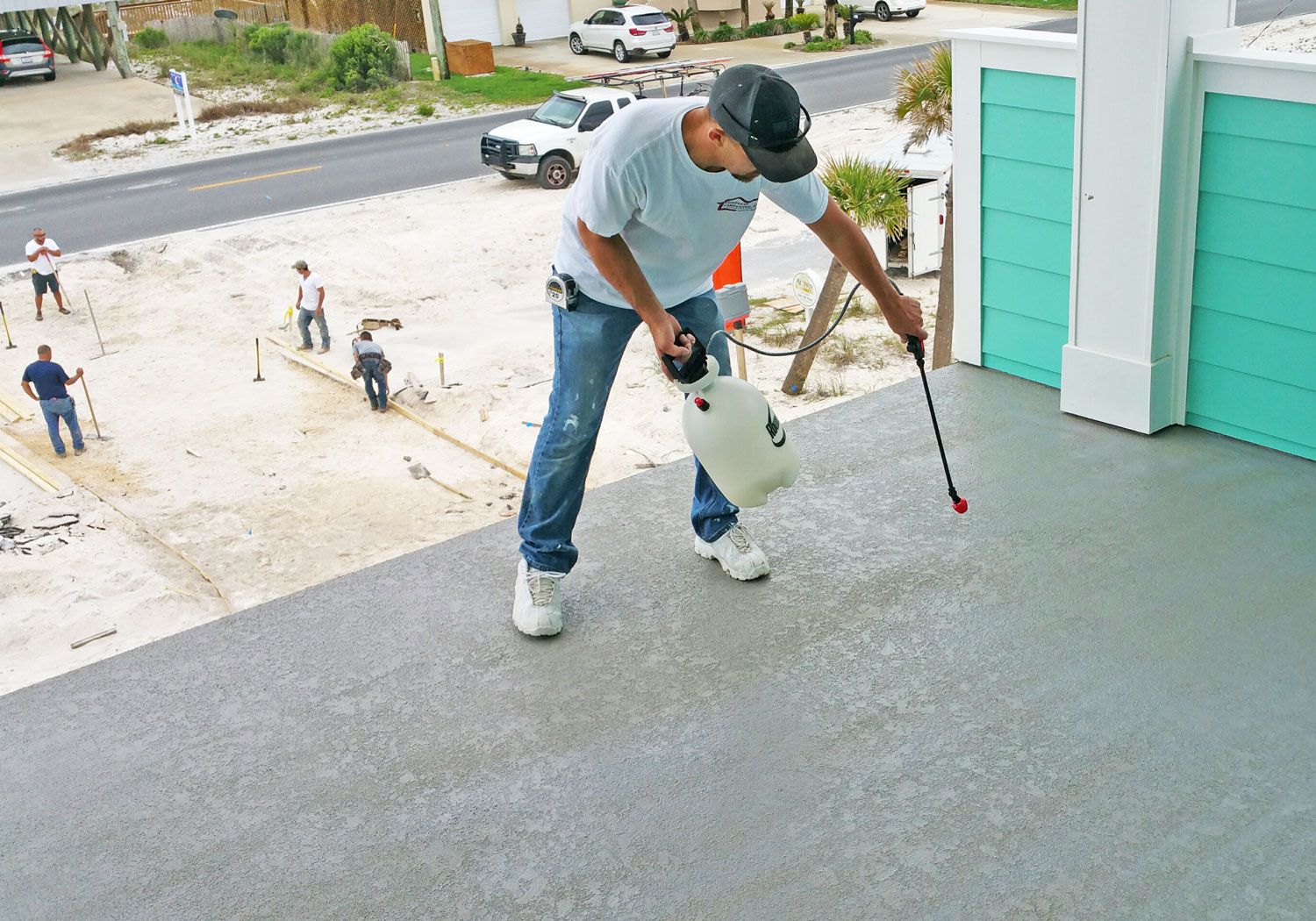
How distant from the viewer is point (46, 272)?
1590 centimetres

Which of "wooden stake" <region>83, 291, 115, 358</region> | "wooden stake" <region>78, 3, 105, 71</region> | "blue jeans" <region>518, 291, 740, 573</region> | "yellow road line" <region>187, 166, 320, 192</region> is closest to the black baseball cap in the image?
"blue jeans" <region>518, 291, 740, 573</region>

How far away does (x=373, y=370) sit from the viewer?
1263cm

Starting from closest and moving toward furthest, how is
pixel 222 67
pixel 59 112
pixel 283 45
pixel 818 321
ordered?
pixel 818 321 < pixel 59 112 < pixel 283 45 < pixel 222 67

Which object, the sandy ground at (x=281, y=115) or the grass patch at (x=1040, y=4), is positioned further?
the grass patch at (x=1040, y=4)

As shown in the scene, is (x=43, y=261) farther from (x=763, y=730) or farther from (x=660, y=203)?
(x=763, y=730)

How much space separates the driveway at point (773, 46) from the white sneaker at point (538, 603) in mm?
26854

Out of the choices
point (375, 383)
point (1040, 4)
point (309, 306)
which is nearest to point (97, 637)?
point (375, 383)

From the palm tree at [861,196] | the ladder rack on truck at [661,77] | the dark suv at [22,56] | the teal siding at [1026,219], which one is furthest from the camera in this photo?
the dark suv at [22,56]

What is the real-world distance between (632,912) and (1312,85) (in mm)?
3365

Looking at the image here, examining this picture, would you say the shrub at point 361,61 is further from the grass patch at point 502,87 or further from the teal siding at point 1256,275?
the teal siding at point 1256,275

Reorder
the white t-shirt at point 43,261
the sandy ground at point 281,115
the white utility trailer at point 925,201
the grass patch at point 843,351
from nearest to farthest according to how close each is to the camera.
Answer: the grass patch at point 843,351
the white utility trailer at point 925,201
the white t-shirt at point 43,261
the sandy ground at point 281,115

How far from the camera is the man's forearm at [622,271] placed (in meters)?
3.44

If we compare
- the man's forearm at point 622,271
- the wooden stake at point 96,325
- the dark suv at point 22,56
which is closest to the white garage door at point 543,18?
the dark suv at point 22,56

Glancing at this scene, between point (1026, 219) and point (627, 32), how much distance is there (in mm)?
27611
